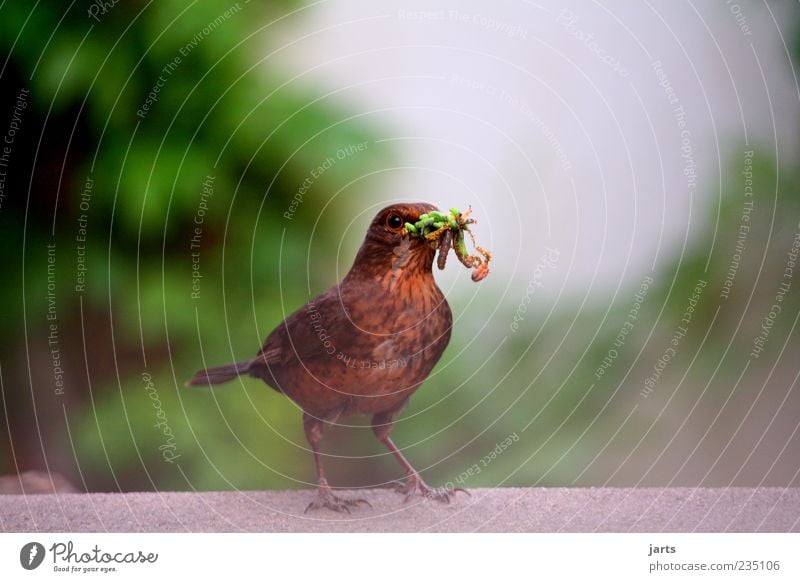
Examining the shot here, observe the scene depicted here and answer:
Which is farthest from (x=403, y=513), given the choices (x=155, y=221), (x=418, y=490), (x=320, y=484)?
(x=155, y=221)

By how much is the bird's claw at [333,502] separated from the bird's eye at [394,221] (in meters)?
0.51

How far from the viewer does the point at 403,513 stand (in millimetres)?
1829

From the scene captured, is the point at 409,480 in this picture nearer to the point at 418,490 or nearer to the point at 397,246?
the point at 418,490

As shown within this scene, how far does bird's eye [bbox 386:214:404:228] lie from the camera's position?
5.55 feet

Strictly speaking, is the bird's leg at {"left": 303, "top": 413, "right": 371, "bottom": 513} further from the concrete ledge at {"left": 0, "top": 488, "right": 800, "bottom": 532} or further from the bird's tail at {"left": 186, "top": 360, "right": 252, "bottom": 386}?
the bird's tail at {"left": 186, "top": 360, "right": 252, "bottom": 386}

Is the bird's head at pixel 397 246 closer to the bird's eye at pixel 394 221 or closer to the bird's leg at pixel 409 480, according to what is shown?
the bird's eye at pixel 394 221

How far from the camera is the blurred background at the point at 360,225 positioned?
194 centimetres

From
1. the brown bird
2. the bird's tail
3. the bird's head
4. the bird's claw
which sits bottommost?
the bird's claw

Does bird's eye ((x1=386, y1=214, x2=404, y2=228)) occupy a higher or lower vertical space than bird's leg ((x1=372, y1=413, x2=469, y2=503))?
higher

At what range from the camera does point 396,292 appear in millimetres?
1692

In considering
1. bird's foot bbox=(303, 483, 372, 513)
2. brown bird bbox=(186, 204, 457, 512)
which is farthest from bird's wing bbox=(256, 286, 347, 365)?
bird's foot bbox=(303, 483, 372, 513)

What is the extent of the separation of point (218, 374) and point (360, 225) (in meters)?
0.42

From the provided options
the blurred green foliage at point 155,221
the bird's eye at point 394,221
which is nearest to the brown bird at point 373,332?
the bird's eye at point 394,221
